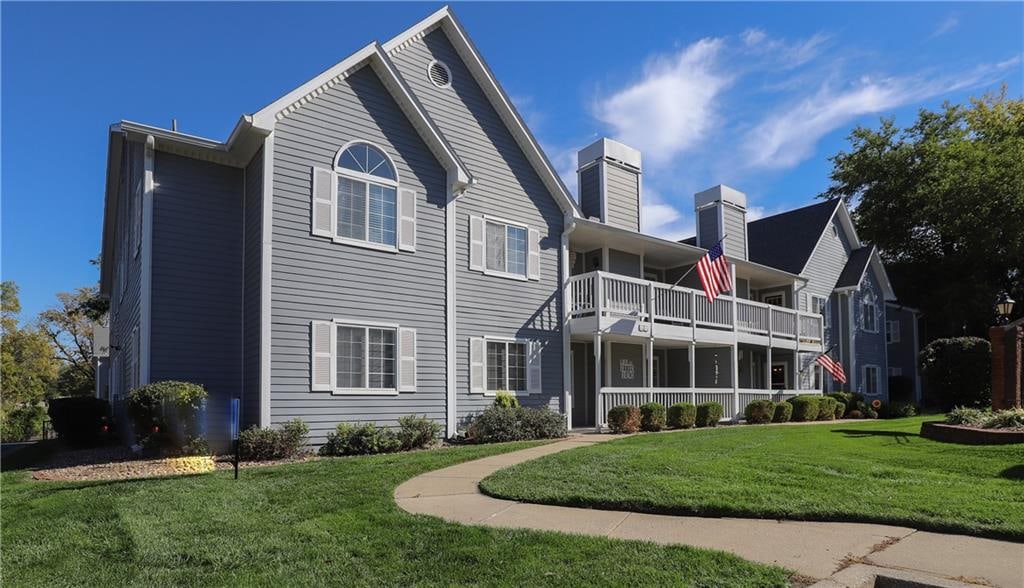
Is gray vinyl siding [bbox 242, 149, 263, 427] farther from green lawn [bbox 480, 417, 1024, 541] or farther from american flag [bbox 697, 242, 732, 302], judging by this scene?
american flag [bbox 697, 242, 732, 302]

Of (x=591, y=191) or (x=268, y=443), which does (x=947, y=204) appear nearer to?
(x=591, y=191)

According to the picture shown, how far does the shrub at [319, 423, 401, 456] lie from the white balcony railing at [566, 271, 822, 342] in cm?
649

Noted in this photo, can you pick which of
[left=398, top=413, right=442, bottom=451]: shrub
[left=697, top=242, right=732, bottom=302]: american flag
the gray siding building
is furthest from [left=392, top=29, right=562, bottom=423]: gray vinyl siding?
[left=697, top=242, right=732, bottom=302]: american flag

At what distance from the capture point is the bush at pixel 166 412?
11203mm

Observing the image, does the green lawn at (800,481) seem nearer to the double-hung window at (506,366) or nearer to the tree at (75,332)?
the double-hung window at (506,366)

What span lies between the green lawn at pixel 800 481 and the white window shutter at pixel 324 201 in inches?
254

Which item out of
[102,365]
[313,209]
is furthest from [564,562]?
[102,365]

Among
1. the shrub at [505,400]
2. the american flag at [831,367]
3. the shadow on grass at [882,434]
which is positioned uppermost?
the american flag at [831,367]

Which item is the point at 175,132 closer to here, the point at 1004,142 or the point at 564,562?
the point at 564,562

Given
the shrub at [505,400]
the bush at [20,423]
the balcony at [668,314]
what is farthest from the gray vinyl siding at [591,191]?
the bush at [20,423]

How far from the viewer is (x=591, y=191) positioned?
21312mm

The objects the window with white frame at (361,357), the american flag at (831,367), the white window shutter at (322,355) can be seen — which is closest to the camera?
the white window shutter at (322,355)

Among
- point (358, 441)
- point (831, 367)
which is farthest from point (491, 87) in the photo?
point (831, 367)

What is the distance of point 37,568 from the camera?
17.6ft
